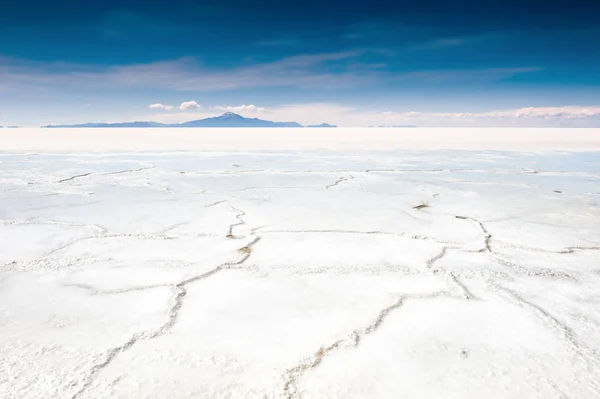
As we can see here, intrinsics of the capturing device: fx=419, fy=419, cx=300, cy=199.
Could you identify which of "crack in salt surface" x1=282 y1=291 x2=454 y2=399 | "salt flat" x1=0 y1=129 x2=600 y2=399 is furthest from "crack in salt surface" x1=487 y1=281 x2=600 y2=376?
"crack in salt surface" x1=282 y1=291 x2=454 y2=399

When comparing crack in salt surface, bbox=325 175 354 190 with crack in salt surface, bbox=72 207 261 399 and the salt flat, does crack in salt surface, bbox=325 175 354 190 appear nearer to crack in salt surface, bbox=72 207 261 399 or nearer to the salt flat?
the salt flat

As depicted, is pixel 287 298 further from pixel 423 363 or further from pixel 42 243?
pixel 42 243

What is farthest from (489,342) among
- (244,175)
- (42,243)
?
(244,175)

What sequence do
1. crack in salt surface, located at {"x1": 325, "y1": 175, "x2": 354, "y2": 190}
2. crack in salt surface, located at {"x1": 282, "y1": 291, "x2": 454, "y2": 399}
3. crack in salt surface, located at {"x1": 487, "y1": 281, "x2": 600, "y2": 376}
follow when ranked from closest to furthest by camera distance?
crack in salt surface, located at {"x1": 282, "y1": 291, "x2": 454, "y2": 399} < crack in salt surface, located at {"x1": 487, "y1": 281, "x2": 600, "y2": 376} < crack in salt surface, located at {"x1": 325, "y1": 175, "x2": 354, "y2": 190}

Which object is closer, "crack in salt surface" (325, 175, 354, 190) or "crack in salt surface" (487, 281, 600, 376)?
"crack in salt surface" (487, 281, 600, 376)

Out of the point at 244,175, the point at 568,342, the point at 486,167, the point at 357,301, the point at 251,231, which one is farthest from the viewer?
the point at 486,167

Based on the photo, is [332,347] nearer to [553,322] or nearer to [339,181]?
[553,322]

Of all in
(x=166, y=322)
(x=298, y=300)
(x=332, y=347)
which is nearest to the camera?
(x=332, y=347)

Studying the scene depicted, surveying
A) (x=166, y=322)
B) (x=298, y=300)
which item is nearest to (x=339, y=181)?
(x=298, y=300)
